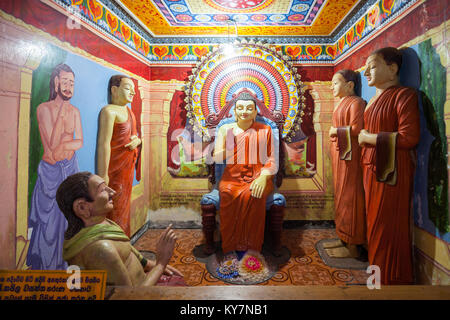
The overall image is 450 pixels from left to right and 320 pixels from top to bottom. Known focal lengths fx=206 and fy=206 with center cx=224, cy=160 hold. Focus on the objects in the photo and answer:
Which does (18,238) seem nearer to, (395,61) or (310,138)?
(395,61)

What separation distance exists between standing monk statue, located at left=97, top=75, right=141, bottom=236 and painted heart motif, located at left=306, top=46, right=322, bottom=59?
308 centimetres

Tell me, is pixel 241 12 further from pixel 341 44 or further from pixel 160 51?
pixel 341 44

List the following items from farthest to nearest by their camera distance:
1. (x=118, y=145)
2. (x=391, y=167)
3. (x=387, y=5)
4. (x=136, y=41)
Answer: (x=136, y=41) → (x=118, y=145) → (x=387, y=5) → (x=391, y=167)

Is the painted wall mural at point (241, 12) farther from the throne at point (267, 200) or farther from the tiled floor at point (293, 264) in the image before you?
the tiled floor at point (293, 264)

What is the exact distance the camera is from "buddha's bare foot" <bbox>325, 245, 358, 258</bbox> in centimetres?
274

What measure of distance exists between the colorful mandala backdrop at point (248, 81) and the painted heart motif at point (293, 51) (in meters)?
0.28

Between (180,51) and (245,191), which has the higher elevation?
(180,51)

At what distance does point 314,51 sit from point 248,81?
4.39 feet

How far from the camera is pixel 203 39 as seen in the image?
12.2 feet

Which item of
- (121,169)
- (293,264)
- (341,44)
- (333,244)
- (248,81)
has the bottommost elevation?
(293,264)

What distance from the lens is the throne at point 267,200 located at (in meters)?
2.85

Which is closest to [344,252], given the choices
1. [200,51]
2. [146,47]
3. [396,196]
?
[396,196]

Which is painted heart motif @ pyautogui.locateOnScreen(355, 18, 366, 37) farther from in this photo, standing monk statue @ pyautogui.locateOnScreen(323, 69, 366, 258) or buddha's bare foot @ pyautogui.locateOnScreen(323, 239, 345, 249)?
buddha's bare foot @ pyautogui.locateOnScreen(323, 239, 345, 249)

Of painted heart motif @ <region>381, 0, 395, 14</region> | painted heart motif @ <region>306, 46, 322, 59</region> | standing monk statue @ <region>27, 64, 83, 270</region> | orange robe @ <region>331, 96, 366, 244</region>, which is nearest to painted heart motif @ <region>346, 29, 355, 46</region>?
painted heart motif @ <region>306, 46, 322, 59</region>
